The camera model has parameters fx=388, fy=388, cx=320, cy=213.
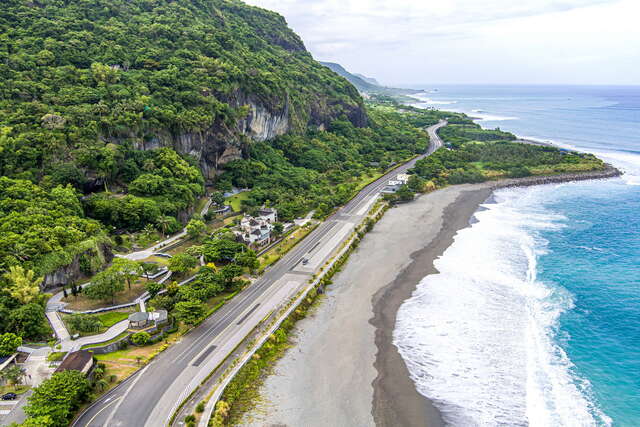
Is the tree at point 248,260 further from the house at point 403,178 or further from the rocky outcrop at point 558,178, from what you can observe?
the rocky outcrop at point 558,178

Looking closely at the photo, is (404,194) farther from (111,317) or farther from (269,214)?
(111,317)

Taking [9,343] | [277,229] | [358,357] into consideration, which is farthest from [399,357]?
[9,343]

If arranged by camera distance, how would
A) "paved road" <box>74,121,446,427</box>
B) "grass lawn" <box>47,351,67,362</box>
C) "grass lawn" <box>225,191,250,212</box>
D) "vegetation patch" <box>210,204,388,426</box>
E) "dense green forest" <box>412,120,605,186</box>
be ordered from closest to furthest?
"paved road" <box>74,121,446,427</box>, "vegetation patch" <box>210,204,388,426</box>, "grass lawn" <box>47,351,67,362</box>, "grass lawn" <box>225,191,250,212</box>, "dense green forest" <box>412,120,605,186</box>

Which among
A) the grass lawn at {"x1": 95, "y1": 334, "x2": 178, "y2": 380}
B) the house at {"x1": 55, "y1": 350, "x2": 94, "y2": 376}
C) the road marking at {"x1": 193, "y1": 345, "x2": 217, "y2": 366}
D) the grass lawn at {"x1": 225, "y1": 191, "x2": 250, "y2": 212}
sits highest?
the grass lawn at {"x1": 225, "y1": 191, "x2": 250, "y2": 212}

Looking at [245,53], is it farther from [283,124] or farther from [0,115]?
[0,115]

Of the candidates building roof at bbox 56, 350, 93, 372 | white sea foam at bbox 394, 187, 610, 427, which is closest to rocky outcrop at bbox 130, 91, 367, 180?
building roof at bbox 56, 350, 93, 372

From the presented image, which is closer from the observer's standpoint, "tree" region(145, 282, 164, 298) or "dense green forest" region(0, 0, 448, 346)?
"tree" region(145, 282, 164, 298)

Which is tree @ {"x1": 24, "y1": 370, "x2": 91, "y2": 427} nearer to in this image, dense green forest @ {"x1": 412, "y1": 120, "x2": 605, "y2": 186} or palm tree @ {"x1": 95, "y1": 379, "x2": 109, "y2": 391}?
palm tree @ {"x1": 95, "y1": 379, "x2": 109, "y2": 391}

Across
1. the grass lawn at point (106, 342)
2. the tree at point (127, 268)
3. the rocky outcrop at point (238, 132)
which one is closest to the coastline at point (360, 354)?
the grass lawn at point (106, 342)
